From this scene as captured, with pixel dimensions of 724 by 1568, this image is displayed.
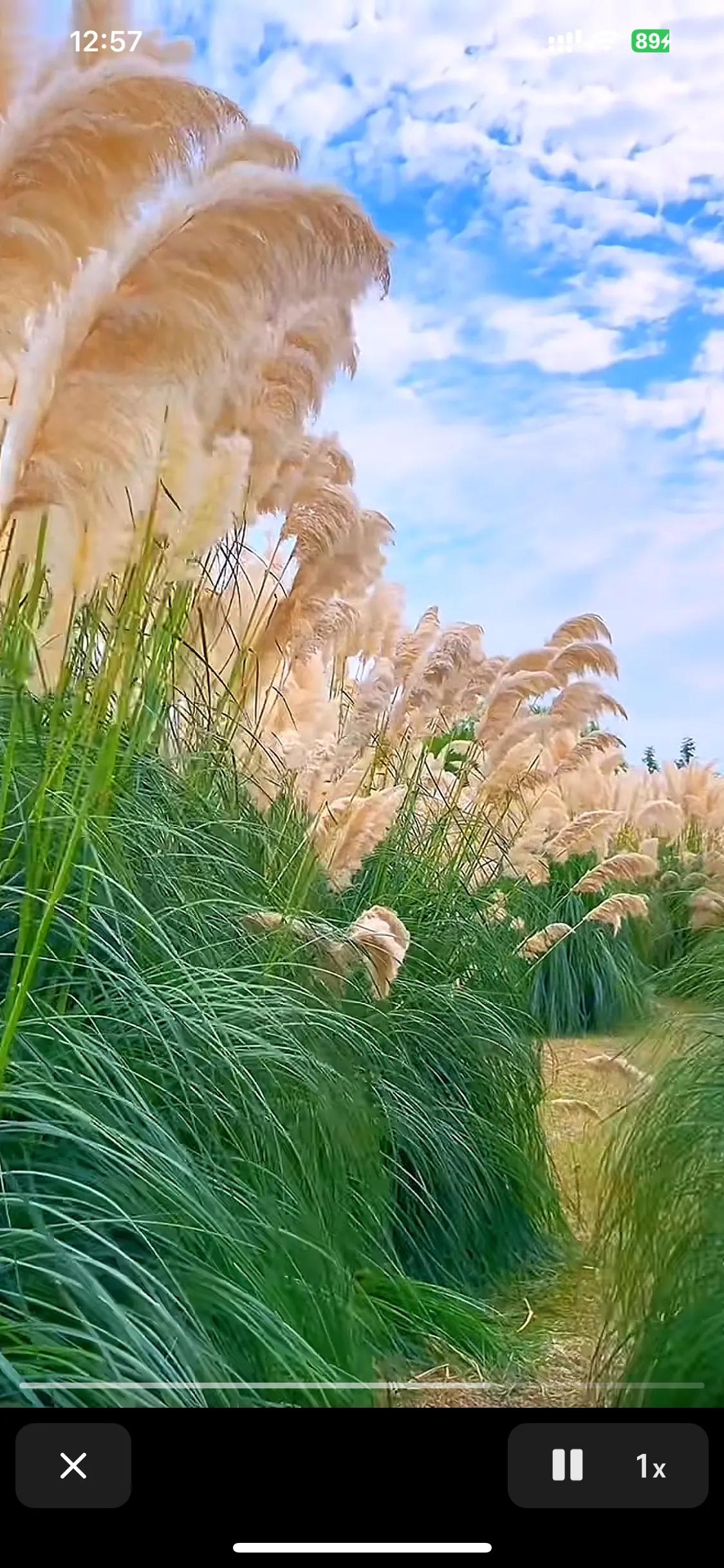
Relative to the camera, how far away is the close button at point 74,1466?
96cm

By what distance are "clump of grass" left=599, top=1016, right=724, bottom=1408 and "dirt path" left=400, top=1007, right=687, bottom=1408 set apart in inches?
1.3

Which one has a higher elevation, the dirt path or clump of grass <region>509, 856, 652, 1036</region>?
clump of grass <region>509, 856, 652, 1036</region>

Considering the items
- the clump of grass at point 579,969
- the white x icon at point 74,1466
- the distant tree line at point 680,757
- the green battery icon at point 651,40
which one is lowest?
the white x icon at point 74,1466

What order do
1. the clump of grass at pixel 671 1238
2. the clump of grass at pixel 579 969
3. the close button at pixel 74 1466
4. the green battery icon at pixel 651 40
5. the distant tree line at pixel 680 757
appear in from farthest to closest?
1. the clump of grass at pixel 579 969
2. the distant tree line at pixel 680 757
3. the green battery icon at pixel 651 40
4. the clump of grass at pixel 671 1238
5. the close button at pixel 74 1466

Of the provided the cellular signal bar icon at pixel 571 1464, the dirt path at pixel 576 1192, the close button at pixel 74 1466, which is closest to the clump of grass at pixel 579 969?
the dirt path at pixel 576 1192

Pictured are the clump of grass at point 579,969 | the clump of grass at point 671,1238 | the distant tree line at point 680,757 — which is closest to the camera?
the clump of grass at point 671,1238

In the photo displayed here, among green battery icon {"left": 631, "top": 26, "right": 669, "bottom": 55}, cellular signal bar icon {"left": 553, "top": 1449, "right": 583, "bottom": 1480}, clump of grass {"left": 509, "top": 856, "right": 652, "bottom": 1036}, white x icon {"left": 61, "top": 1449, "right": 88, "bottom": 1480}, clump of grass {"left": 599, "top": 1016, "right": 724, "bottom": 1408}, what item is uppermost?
green battery icon {"left": 631, "top": 26, "right": 669, "bottom": 55}

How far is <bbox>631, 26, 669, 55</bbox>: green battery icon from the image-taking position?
126 centimetres

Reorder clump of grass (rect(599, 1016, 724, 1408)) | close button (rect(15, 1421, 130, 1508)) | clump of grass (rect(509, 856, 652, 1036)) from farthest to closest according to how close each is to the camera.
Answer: clump of grass (rect(509, 856, 652, 1036)) → clump of grass (rect(599, 1016, 724, 1408)) → close button (rect(15, 1421, 130, 1508))

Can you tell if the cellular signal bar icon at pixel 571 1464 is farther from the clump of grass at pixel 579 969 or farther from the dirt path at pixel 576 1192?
the clump of grass at pixel 579 969

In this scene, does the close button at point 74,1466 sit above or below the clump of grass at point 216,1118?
below

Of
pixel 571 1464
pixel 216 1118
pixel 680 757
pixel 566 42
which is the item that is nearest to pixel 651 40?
pixel 566 42

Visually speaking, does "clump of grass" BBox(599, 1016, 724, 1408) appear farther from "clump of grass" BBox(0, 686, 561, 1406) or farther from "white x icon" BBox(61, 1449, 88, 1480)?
"white x icon" BBox(61, 1449, 88, 1480)

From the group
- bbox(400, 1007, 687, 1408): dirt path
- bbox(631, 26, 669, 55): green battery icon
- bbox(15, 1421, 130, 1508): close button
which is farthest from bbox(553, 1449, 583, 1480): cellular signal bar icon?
bbox(631, 26, 669, 55): green battery icon
